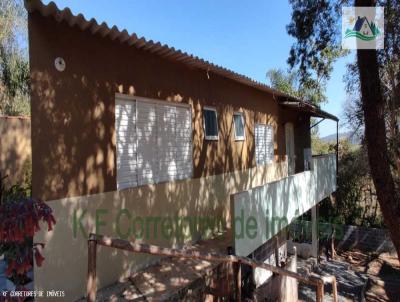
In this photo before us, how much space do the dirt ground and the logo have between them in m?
8.93

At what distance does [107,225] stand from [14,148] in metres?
5.07

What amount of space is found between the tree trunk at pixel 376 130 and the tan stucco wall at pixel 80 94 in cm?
449

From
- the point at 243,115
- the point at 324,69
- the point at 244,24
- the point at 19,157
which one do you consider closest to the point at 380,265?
the point at 324,69

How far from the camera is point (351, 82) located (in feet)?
48.1

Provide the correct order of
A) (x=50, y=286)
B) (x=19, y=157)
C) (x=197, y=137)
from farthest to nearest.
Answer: (x=19, y=157) → (x=197, y=137) → (x=50, y=286)

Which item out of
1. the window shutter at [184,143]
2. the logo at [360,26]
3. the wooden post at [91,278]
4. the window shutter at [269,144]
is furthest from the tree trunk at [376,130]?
the wooden post at [91,278]

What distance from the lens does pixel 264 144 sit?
1189cm

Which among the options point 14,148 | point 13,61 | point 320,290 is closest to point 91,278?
point 320,290

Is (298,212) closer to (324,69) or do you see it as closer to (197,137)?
(197,137)

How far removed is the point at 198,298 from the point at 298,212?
16.3 ft

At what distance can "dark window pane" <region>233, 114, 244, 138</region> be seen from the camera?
9.95 meters

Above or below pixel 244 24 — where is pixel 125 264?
below

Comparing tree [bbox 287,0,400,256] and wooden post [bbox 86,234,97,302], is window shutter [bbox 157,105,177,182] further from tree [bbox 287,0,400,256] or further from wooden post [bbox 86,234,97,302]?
tree [bbox 287,0,400,256]

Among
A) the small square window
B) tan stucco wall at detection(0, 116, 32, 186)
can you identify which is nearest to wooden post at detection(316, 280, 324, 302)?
the small square window
